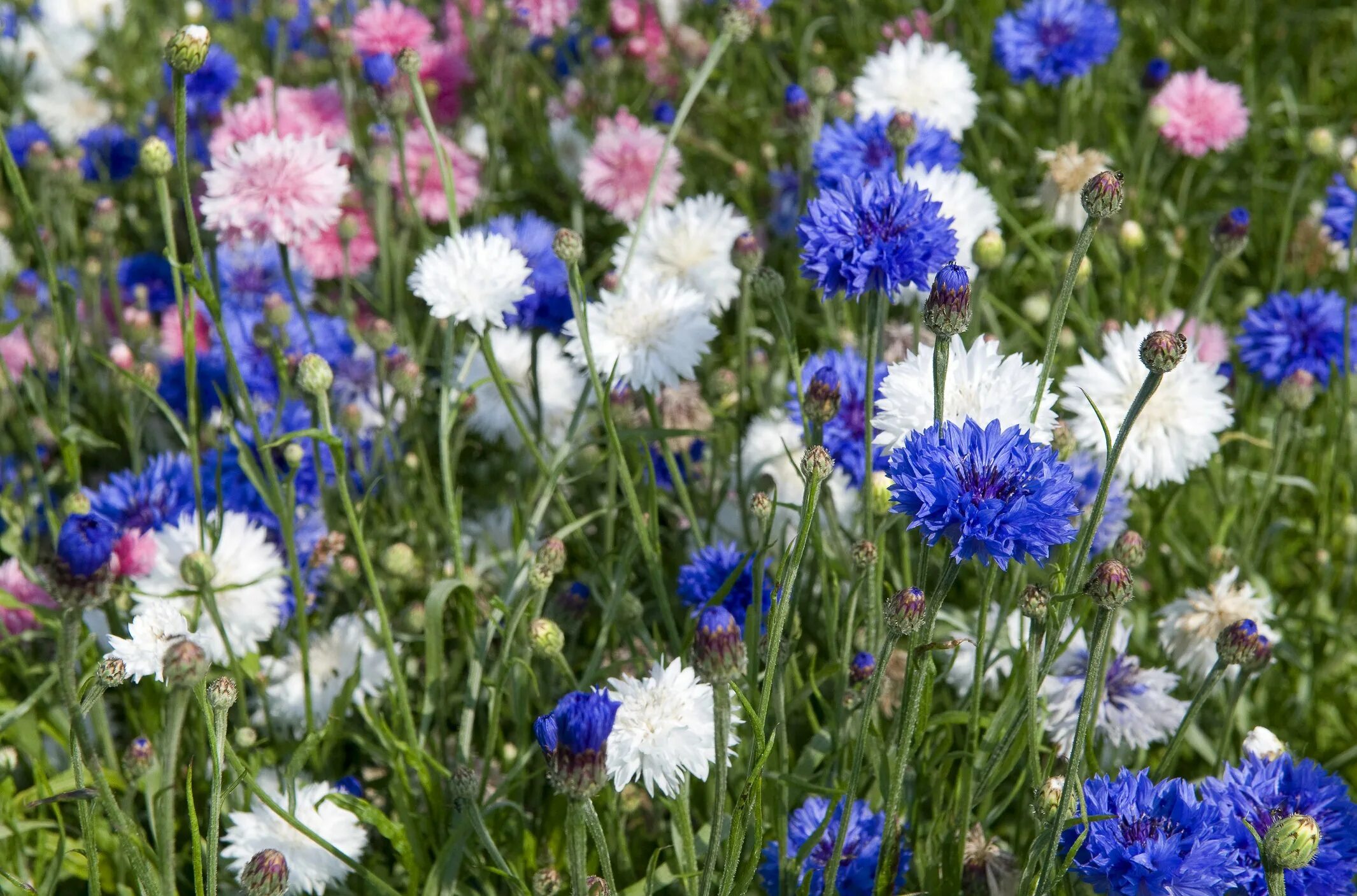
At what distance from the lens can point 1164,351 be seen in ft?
3.75

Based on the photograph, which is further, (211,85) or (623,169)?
(211,85)

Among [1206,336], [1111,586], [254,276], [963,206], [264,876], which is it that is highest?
[1206,336]

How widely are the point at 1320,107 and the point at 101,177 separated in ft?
9.31

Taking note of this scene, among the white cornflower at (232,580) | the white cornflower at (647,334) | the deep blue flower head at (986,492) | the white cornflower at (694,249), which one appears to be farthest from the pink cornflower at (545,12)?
the deep blue flower head at (986,492)

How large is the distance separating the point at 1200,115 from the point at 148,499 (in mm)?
2017

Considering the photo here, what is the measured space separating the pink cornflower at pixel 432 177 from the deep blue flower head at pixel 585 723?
5.43ft

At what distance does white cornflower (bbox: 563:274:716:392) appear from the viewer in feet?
5.55

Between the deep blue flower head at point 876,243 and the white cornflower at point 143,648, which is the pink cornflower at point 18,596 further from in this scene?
the deep blue flower head at point 876,243

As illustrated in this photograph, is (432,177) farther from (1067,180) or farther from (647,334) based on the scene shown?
(1067,180)

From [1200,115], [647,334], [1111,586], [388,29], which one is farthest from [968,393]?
[388,29]

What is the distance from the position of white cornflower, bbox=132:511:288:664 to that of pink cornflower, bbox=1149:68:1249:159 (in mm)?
1820

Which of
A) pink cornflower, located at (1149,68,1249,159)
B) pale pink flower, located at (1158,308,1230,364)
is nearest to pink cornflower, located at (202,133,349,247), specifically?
pale pink flower, located at (1158,308,1230,364)

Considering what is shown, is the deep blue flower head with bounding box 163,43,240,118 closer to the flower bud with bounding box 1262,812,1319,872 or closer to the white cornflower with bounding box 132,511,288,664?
the white cornflower with bounding box 132,511,288,664

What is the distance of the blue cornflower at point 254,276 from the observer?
2441 mm
